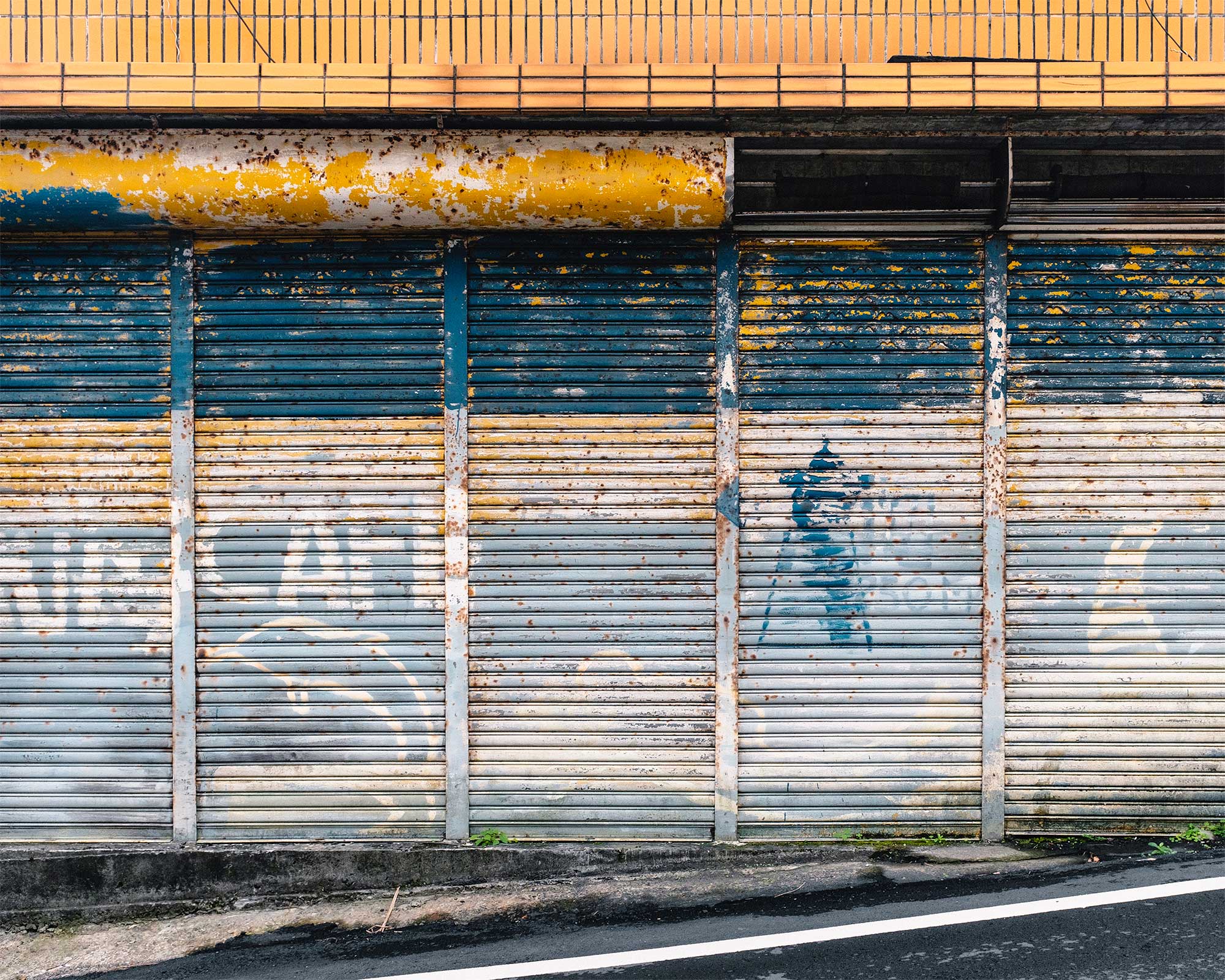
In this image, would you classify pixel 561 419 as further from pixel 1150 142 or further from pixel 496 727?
pixel 1150 142

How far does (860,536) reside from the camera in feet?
19.1

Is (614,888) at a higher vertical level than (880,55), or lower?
lower

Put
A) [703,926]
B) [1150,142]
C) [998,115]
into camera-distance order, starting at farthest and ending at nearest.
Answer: [1150,142] < [998,115] < [703,926]

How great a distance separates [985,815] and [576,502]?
3399 mm

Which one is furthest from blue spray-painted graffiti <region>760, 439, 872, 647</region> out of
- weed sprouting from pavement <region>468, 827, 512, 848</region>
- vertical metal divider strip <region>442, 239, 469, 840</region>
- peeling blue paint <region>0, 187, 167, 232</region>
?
peeling blue paint <region>0, 187, 167, 232</region>

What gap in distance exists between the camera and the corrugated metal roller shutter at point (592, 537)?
581 cm

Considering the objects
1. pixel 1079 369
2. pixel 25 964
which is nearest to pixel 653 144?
pixel 1079 369

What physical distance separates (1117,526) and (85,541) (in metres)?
6.77

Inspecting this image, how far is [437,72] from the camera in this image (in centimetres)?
509

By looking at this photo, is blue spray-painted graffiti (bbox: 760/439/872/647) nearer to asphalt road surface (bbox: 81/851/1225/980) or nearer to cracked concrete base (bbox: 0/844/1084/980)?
cracked concrete base (bbox: 0/844/1084/980)

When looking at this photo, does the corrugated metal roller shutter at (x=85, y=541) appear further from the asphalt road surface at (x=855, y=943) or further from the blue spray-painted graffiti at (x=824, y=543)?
the blue spray-painted graffiti at (x=824, y=543)

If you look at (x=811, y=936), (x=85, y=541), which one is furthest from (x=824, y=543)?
(x=85, y=541)

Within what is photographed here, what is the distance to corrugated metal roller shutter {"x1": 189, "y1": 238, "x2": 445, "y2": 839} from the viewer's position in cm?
579

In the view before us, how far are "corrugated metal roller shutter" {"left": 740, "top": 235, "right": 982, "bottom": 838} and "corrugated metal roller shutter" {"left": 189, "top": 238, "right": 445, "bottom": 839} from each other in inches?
84.1
